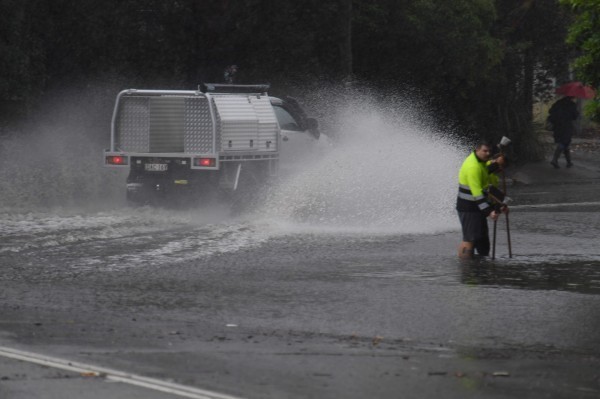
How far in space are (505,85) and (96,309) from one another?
23746 mm

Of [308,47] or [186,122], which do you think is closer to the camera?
[186,122]

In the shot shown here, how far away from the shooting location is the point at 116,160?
2220cm

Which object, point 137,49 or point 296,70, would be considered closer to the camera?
point 137,49

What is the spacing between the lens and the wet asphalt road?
8.72m

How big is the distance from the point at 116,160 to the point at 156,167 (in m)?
0.81

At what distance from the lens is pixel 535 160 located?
108 ft

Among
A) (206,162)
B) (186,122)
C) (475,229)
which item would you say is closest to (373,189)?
(206,162)

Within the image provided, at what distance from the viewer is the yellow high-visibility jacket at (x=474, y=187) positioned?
1575cm

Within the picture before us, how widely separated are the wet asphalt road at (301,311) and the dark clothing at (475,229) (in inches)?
13.1

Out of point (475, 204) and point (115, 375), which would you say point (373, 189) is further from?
point (115, 375)

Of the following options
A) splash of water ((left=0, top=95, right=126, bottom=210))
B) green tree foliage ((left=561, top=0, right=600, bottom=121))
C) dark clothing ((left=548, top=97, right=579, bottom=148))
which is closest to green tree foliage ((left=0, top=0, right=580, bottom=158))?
dark clothing ((left=548, top=97, right=579, bottom=148))

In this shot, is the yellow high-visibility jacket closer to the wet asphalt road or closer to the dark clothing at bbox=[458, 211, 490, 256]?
the dark clothing at bbox=[458, 211, 490, 256]

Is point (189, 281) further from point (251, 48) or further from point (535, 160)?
point (535, 160)

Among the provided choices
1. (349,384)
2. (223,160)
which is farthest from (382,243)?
(349,384)
